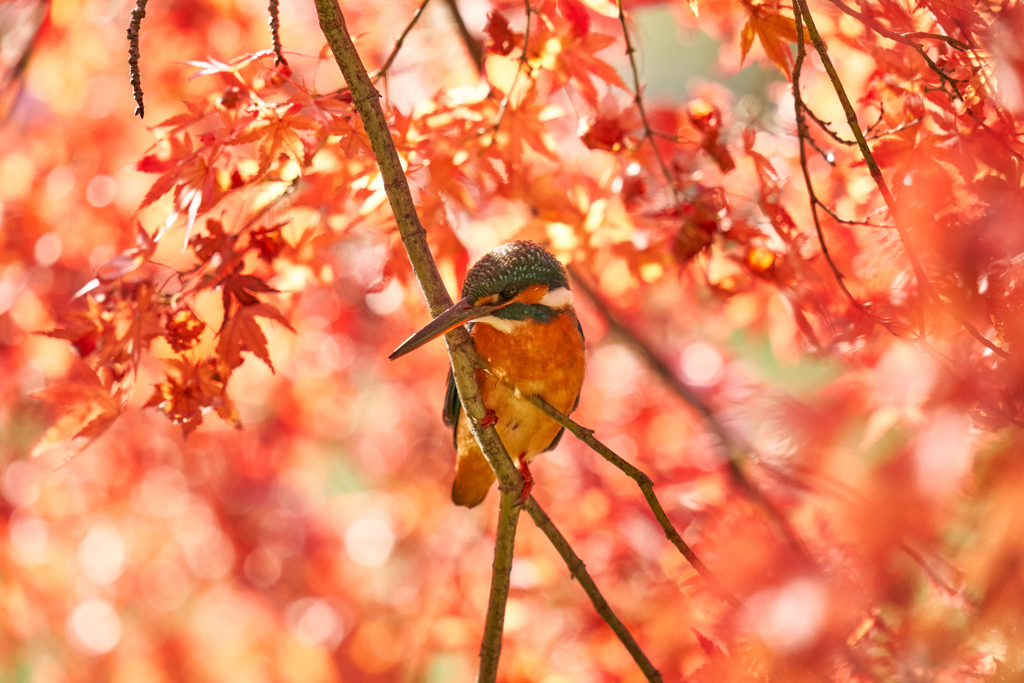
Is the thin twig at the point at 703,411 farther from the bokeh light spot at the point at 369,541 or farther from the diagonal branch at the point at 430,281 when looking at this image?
the bokeh light spot at the point at 369,541

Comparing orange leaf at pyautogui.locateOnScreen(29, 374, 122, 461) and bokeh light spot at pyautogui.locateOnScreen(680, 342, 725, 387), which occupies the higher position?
orange leaf at pyautogui.locateOnScreen(29, 374, 122, 461)

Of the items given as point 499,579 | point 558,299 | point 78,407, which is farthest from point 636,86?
point 78,407

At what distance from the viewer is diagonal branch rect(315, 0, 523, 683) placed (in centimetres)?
166

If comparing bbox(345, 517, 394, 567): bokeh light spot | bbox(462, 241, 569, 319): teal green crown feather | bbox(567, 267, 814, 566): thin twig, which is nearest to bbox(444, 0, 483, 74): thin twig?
bbox(567, 267, 814, 566): thin twig

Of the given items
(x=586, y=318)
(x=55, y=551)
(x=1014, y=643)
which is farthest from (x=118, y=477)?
(x=1014, y=643)

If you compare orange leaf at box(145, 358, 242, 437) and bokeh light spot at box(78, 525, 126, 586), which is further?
bokeh light spot at box(78, 525, 126, 586)

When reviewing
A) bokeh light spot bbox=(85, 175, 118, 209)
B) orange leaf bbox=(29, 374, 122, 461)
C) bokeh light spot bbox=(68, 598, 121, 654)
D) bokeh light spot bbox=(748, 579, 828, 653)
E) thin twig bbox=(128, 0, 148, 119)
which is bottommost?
bokeh light spot bbox=(748, 579, 828, 653)

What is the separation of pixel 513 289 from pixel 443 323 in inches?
19.0

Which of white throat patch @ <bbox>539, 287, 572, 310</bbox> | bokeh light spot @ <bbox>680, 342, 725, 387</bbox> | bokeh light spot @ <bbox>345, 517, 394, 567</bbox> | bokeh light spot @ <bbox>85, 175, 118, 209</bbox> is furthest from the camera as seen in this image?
bokeh light spot @ <bbox>345, 517, 394, 567</bbox>

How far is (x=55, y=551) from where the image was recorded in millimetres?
4824

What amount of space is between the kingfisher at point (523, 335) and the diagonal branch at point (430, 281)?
0.21 m

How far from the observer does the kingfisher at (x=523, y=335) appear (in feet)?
7.25

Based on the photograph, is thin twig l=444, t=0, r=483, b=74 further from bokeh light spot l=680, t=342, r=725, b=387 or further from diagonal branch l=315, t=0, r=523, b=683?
bokeh light spot l=680, t=342, r=725, b=387

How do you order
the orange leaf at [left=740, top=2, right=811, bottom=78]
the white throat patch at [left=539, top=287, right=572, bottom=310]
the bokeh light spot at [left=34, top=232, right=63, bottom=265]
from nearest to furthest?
1. the orange leaf at [left=740, top=2, right=811, bottom=78]
2. the white throat patch at [left=539, top=287, right=572, bottom=310]
3. the bokeh light spot at [left=34, top=232, right=63, bottom=265]
